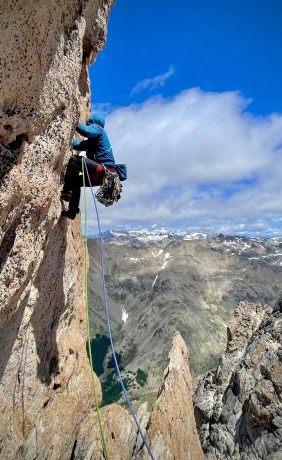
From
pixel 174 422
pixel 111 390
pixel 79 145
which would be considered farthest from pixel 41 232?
pixel 111 390

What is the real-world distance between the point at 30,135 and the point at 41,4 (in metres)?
3.04

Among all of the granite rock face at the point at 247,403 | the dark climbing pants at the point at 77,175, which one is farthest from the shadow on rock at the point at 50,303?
the granite rock face at the point at 247,403

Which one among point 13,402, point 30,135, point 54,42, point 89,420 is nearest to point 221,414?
point 89,420

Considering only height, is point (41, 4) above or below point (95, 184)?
above

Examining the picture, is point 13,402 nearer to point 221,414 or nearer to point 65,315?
point 65,315

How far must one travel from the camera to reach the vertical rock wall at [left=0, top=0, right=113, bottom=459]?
8031 millimetres

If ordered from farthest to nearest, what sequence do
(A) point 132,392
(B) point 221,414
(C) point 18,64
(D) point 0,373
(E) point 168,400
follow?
1. (A) point 132,392
2. (B) point 221,414
3. (E) point 168,400
4. (D) point 0,373
5. (C) point 18,64

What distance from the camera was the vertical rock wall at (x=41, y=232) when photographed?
26.3 feet

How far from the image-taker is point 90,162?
11.7 meters

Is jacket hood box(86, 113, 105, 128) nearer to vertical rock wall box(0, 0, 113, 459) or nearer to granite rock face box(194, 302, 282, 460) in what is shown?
vertical rock wall box(0, 0, 113, 459)

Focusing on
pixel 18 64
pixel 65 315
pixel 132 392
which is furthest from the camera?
pixel 132 392

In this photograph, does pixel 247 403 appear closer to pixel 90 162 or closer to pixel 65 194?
pixel 65 194

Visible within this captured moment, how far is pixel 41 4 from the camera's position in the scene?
8008 mm

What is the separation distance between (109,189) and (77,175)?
4.34 ft
